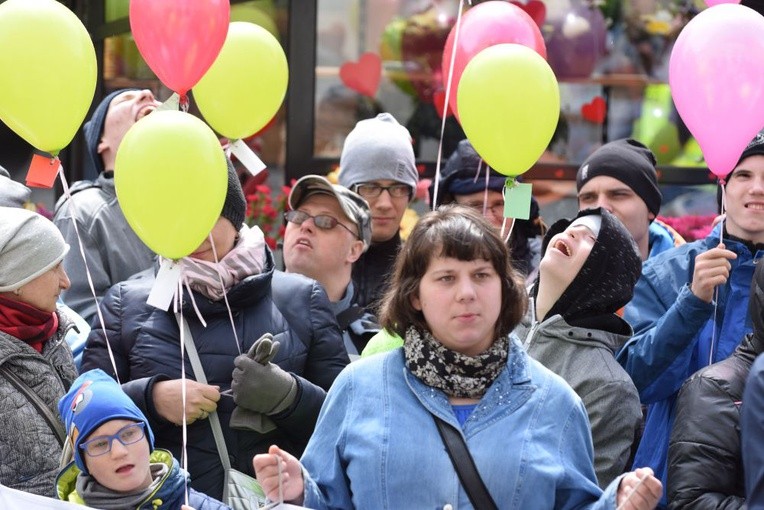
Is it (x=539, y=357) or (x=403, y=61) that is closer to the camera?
(x=539, y=357)

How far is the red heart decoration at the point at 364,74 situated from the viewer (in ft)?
24.6

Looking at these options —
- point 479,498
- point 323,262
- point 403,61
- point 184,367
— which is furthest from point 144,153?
point 403,61

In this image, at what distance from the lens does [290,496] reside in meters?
3.09

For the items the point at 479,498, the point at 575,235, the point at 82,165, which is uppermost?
the point at 575,235

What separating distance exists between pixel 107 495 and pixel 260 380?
1.71 ft

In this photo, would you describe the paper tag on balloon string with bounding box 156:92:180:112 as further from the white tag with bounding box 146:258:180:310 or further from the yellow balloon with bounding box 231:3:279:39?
the yellow balloon with bounding box 231:3:279:39

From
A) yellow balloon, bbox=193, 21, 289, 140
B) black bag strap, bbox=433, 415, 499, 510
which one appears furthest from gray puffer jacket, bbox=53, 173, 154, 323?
black bag strap, bbox=433, 415, 499, 510

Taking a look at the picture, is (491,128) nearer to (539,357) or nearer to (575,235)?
(575,235)

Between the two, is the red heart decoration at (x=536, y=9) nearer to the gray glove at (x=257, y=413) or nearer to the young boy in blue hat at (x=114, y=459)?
the gray glove at (x=257, y=413)

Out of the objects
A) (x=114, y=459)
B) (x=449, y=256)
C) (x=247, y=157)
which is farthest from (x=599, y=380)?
(x=247, y=157)

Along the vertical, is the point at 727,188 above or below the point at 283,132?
above

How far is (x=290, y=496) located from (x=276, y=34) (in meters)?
4.86

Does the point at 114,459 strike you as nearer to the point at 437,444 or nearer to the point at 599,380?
the point at 437,444

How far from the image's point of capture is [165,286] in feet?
12.3
